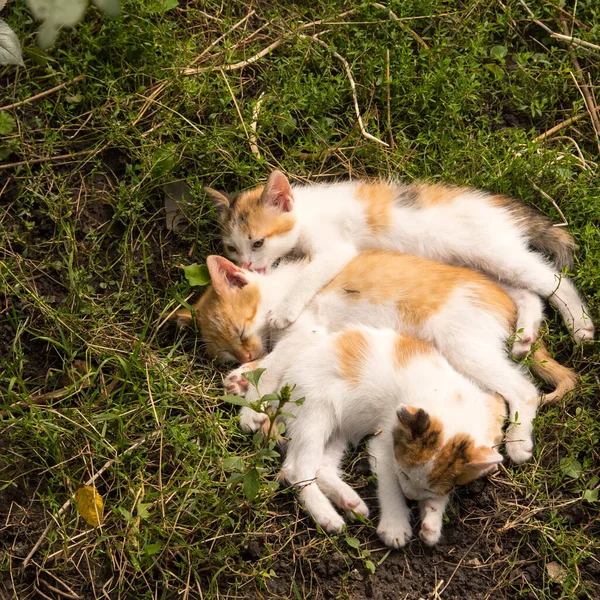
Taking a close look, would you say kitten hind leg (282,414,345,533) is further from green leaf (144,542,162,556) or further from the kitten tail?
the kitten tail

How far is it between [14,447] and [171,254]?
4.46 feet

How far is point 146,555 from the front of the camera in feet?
10.3

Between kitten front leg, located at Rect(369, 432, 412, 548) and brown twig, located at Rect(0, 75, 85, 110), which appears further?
brown twig, located at Rect(0, 75, 85, 110)

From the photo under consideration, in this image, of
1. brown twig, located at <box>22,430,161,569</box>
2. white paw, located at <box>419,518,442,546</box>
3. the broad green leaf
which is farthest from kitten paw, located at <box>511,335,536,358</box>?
the broad green leaf

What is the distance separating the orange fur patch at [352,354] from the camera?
3.48m

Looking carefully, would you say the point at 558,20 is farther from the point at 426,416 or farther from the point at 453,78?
the point at 426,416

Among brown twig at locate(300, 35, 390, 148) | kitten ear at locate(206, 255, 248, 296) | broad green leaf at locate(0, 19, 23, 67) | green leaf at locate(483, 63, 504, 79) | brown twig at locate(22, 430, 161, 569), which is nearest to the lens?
broad green leaf at locate(0, 19, 23, 67)

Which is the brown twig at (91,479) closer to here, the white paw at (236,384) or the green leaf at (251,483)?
the white paw at (236,384)

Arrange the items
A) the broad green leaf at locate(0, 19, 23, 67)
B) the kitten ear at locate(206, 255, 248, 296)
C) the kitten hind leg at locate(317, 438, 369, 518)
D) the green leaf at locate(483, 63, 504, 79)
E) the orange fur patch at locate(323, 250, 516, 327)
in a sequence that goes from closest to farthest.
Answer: the broad green leaf at locate(0, 19, 23, 67) < the kitten hind leg at locate(317, 438, 369, 518) < the orange fur patch at locate(323, 250, 516, 327) < the kitten ear at locate(206, 255, 248, 296) < the green leaf at locate(483, 63, 504, 79)

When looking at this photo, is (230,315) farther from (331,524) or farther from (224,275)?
(331,524)

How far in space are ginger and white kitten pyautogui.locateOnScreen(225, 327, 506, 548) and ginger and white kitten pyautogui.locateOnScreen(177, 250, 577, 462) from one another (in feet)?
0.32

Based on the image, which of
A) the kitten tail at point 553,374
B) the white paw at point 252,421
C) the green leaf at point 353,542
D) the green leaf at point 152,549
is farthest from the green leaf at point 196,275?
the kitten tail at point 553,374

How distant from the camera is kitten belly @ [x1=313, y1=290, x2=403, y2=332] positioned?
3.65 m

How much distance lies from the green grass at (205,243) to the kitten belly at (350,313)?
699mm
